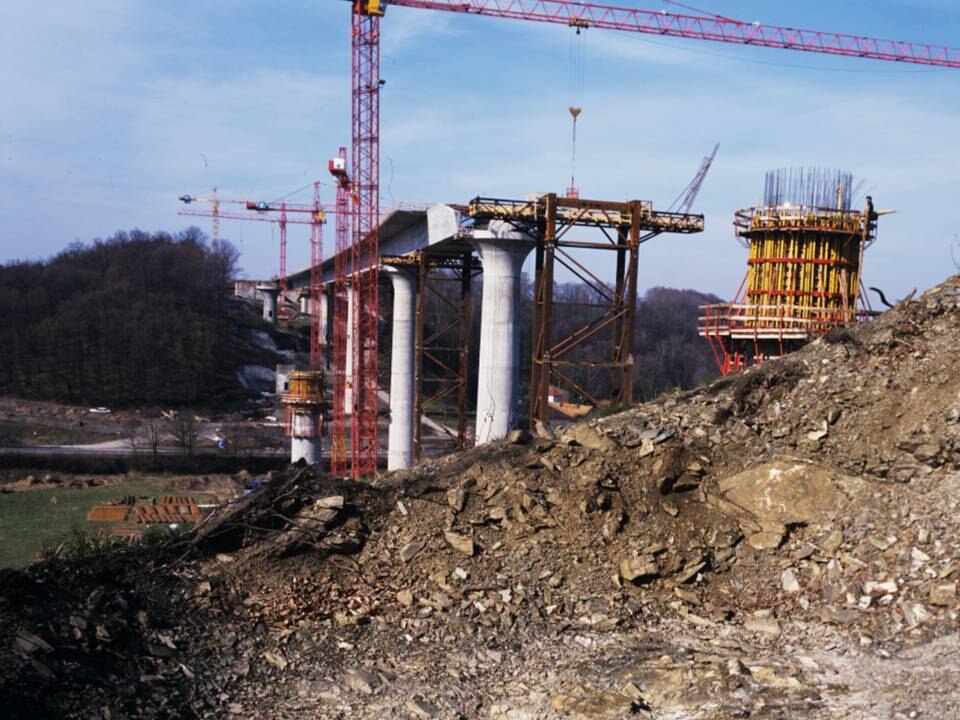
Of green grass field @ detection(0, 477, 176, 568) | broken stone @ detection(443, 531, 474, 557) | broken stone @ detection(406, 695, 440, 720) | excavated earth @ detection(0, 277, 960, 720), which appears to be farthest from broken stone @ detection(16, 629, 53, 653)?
green grass field @ detection(0, 477, 176, 568)

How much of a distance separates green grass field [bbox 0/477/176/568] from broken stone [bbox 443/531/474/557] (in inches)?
867

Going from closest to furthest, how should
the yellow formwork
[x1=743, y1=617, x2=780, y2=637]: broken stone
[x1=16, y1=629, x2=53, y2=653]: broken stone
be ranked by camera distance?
[x1=16, y1=629, x2=53, y2=653]: broken stone → [x1=743, y1=617, x2=780, y2=637]: broken stone → the yellow formwork

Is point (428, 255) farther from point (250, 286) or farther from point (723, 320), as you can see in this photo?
point (250, 286)

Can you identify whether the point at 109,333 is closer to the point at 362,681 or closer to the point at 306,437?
the point at 306,437

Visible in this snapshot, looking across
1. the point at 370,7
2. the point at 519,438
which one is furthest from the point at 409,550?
the point at 370,7

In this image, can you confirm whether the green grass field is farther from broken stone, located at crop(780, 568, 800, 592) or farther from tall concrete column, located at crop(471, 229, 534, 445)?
broken stone, located at crop(780, 568, 800, 592)

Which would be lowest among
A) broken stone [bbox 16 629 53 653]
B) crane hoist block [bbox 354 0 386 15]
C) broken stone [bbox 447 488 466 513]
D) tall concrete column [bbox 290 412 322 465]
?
tall concrete column [bbox 290 412 322 465]

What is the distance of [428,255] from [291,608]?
3147 centimetres

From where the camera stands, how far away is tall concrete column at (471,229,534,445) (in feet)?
99.2

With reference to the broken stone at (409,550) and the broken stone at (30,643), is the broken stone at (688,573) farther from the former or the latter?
the broken stone at (30,643)

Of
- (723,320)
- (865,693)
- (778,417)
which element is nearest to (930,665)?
(865,693)

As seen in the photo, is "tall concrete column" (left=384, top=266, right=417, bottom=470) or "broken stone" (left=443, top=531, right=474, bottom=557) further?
"tall concrete column" (left=384, top=266, right=417, bottom=470)

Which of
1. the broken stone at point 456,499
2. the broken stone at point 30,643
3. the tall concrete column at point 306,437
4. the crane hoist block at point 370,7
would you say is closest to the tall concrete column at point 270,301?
the crane hoist block at point 370,7

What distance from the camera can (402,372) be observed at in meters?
44.6
